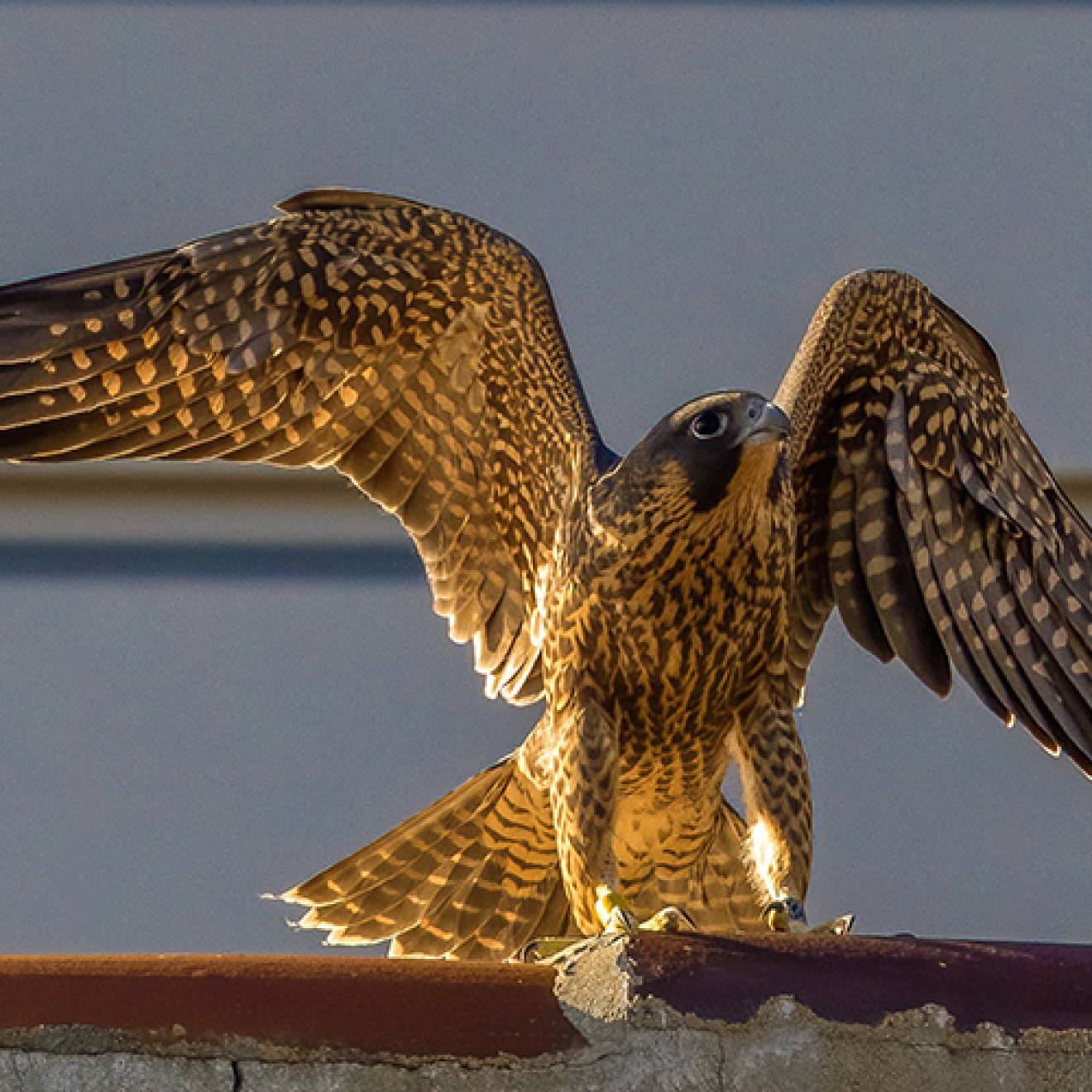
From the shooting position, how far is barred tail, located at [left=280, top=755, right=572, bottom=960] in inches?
129

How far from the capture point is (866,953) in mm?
2061

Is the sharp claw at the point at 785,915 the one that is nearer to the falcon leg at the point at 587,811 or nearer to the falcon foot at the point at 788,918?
the falcon foot at the point at 788,918

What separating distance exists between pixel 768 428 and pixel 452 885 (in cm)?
92

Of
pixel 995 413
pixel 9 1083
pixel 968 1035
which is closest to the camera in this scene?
pixel 9 1083

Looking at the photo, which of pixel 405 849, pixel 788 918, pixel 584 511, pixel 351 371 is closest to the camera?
pixel 788 918

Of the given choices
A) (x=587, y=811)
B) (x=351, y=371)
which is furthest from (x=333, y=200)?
(x=587, y=811)

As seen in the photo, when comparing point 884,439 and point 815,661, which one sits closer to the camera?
point 884,439

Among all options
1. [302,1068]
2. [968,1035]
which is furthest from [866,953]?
[302,1068]

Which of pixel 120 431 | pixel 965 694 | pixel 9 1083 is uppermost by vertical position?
pixel 120 431

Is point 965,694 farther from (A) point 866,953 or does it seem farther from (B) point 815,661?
(A) point 866,953

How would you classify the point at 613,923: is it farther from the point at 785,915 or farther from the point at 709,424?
the point at 709,424

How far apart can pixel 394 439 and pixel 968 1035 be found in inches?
55.1

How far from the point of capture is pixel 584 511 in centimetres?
296

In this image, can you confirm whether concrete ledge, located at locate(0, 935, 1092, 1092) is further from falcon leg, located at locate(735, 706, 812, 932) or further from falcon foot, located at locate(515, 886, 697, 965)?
falcon leg, located at locate(735, 706, 812, 932)
